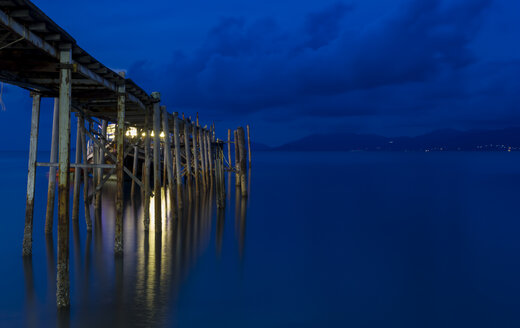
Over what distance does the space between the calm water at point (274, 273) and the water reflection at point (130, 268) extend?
0.03m

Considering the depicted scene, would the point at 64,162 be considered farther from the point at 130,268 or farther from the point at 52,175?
the point at 52,175

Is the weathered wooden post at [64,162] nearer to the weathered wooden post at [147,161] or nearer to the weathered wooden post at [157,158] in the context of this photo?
the weathered wooden post at [147,161]

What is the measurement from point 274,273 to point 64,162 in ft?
16.8

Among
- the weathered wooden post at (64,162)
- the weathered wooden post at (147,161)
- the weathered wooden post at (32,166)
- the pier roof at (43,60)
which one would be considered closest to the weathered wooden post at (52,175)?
the pier roof at (43,60)

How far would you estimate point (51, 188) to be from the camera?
9.80 m

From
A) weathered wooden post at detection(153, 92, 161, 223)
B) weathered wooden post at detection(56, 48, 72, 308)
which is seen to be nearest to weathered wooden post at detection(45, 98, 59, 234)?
weathered wooden post at detection(153, 92, 161, 223)

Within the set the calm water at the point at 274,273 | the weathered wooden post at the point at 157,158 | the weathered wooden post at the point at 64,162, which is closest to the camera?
the weathered wooden post at the point at 64,162

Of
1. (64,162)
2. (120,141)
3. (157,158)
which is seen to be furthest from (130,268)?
(157,158)

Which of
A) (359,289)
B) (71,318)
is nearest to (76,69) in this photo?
(71,318)

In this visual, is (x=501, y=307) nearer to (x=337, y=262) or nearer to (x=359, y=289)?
(x=359, y=289)

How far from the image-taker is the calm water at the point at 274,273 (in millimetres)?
6844

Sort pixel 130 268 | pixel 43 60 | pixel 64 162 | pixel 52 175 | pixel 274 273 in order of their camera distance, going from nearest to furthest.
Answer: pixel 64 162 < pixel 43 60 < pixel 130 268 < pixel 274 273 < pixel 52 175

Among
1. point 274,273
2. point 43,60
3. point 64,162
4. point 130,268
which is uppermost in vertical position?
→ point 43,60

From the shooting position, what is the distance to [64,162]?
6.25 metres
